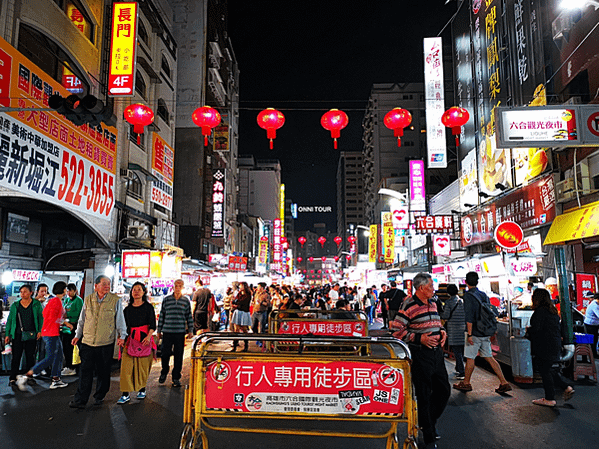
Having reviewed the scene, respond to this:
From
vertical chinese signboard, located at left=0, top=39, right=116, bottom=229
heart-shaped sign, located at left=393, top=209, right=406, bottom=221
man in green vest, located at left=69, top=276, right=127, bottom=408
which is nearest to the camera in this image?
man in green vest, located at left=69, top=276, right=127, bottom=408

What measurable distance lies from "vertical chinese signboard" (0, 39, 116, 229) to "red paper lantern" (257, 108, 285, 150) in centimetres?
405

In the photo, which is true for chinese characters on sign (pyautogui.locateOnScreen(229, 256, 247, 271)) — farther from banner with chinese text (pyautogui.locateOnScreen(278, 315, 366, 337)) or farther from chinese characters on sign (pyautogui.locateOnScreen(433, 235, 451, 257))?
banner with chinese text (pyautogui.locateOnScreen(278, 315, 366, 337))

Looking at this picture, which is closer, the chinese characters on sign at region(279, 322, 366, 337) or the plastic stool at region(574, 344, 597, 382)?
the chinese characters on sign at region(279, 322, 366, 337)

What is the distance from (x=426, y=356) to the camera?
16.8 ft

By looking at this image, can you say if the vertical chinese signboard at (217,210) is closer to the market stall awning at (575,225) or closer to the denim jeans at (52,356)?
the market stall awning at (575,225)

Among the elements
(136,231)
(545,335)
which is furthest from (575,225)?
(136,231)

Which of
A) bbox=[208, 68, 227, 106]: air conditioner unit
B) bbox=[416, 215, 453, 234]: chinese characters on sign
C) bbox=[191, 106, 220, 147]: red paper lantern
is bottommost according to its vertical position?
bbox=[416, 215, 453, 234]: chinese characters on sign

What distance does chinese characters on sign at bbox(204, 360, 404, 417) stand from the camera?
13.3 ft

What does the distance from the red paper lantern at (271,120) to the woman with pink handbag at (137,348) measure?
565 cm

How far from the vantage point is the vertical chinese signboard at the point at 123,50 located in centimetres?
1448

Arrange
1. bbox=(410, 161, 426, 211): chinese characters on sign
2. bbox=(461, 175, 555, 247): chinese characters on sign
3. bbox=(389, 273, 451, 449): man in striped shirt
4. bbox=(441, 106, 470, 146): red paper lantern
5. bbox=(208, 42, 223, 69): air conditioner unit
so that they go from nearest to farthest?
bbox=(389, 273, 451, 449): man in striped shirt
bbox=(441, 106, 470, 146): red paper lantern
bbox=(461, 175, 555, 247): chinese characters on sign
bbox=(410, 161, 426, 211): chinese characters on sign
bbox=(208, 42, 223, 69): air conditioner unit

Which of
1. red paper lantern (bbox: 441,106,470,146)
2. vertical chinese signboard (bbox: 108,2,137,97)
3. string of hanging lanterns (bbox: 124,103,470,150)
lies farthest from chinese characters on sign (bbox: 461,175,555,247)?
vertical chinese signboard (bbox: 108,2,137,97)

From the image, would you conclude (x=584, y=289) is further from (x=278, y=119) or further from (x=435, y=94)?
(x=435, y=94)

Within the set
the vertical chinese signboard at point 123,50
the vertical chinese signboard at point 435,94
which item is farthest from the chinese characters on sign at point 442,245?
the vertical chinese signboard at point 123,50
